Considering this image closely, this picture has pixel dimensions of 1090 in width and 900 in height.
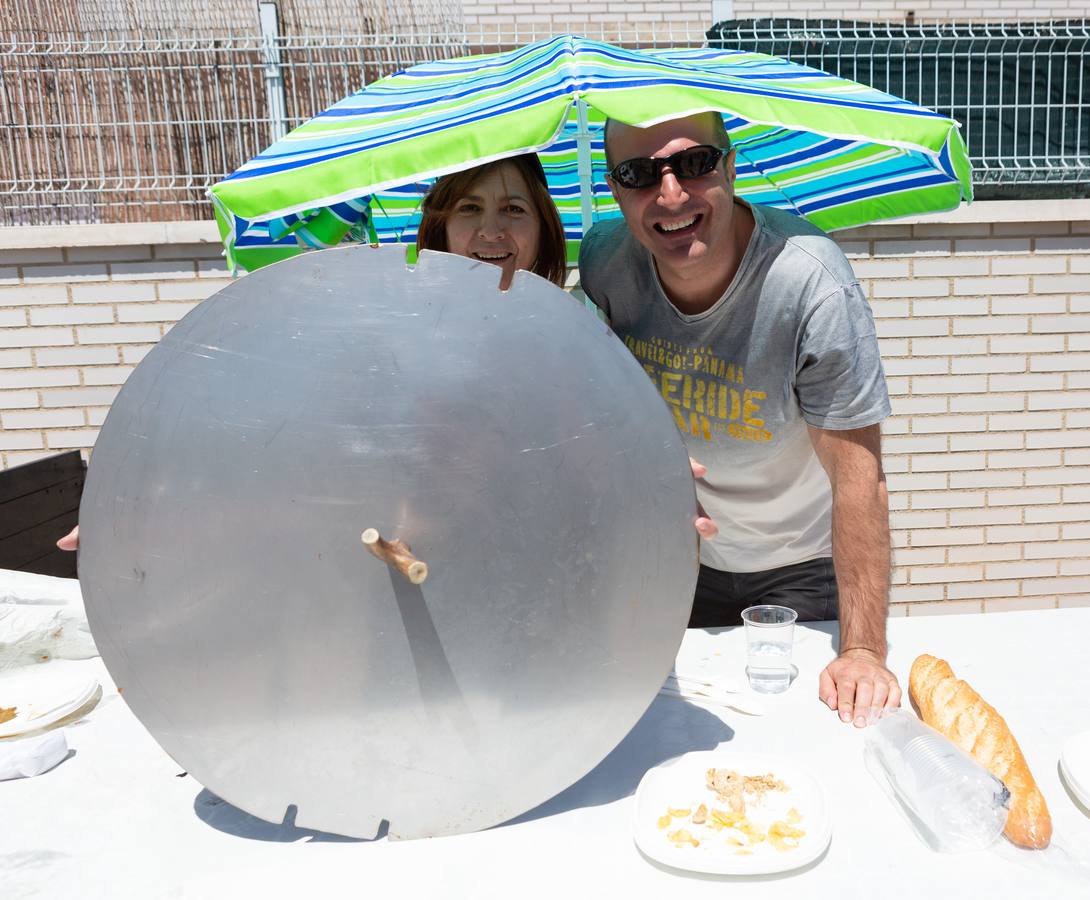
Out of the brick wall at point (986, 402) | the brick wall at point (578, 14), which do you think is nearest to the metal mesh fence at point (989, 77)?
the brick wall at point (986, 402)

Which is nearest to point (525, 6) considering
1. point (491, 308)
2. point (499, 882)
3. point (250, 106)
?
point (250, 106)

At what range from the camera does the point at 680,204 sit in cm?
192

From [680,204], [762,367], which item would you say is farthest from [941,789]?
[680,204]

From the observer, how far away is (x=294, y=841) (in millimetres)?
1361

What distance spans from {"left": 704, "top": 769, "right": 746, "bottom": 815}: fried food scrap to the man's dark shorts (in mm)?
772

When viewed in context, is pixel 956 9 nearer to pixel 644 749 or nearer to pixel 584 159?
pixel 584 159

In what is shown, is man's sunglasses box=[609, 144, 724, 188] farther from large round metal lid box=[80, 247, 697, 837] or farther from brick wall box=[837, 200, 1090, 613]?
brick wall box=[837, 200, 1090, 613]

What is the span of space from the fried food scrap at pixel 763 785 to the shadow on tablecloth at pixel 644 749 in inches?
6.2

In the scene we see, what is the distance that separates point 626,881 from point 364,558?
1.89 ft

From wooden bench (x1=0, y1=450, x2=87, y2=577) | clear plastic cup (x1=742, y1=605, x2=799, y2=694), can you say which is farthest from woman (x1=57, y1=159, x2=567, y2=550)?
wooden bench (x1=0, y1=450, x2=87, y2=577)

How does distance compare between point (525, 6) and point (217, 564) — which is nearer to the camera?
point (217, 564)

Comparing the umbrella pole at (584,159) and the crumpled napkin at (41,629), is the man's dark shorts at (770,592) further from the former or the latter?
the crumpled napkin at (41,629)

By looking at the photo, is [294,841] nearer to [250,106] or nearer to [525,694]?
[525,694]

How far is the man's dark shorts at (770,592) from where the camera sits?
233cm
